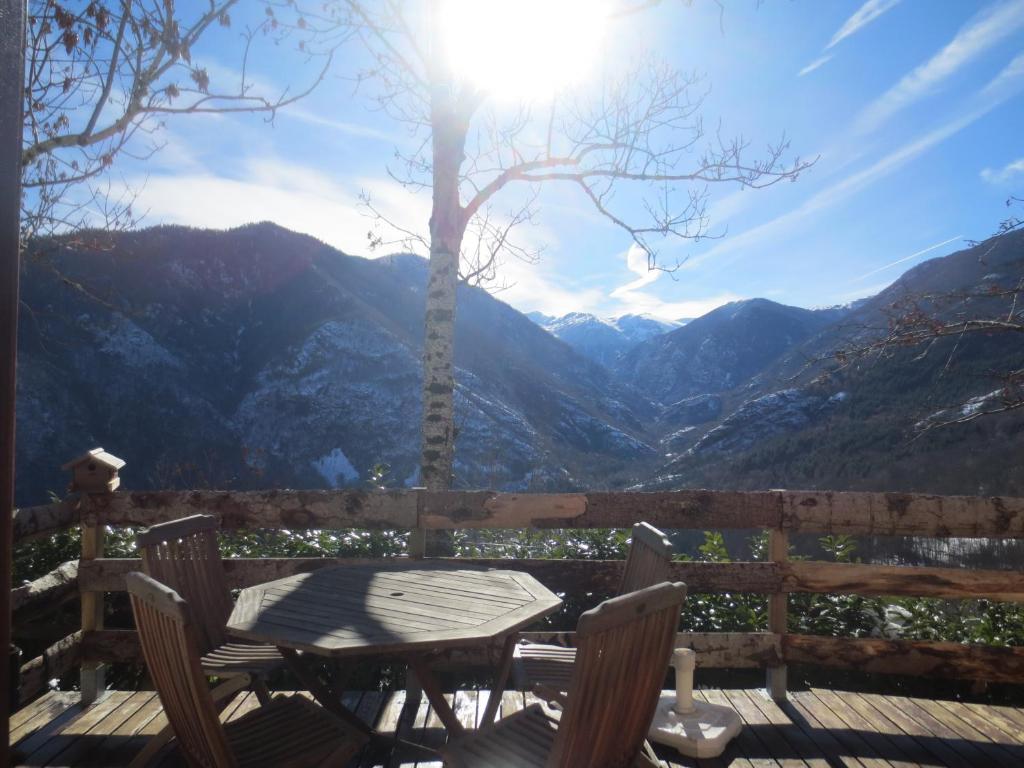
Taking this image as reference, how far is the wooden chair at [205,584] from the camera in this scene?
269cm

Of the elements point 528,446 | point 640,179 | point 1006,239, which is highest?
point 640,179

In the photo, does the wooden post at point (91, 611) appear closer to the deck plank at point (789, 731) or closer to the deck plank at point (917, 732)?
the deck plank at point (789, 731)

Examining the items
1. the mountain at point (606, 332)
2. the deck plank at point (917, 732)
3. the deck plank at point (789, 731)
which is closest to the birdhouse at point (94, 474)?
the deck plank at point (789, 731)

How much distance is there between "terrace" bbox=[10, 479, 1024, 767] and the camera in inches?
133

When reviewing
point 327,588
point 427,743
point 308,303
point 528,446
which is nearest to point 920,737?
point 427,743

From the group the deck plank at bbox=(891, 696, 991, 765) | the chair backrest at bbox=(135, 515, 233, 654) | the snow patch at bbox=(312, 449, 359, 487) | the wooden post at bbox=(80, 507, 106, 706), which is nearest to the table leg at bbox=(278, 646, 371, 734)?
the chair backrest at bbox=(135, 515, 233, 654)

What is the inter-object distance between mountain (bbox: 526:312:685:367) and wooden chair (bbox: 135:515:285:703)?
92.5 metres

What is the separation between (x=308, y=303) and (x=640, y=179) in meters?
34.5

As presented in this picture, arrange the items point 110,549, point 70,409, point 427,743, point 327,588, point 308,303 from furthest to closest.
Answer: point 308,303 < point 70,409 < point 110,549 < point 427,743 < point 327,588

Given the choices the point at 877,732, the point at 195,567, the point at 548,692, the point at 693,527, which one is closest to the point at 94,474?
the point at 195,567

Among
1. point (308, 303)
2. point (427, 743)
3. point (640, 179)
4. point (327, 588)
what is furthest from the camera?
point (308, 303)

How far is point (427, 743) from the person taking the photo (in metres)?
3.10

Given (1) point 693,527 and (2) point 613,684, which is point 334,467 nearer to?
(1) point 693,527

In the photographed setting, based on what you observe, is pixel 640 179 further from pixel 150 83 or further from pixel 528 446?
pixel 528 446
